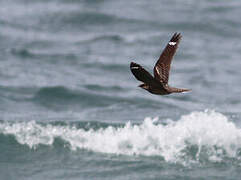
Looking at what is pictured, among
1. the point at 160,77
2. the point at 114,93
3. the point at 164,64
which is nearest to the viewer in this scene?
the point at 160,77

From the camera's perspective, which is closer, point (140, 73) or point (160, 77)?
point (140, 73)

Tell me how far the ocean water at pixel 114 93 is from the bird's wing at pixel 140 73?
3.68 m

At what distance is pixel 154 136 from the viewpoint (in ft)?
51.7

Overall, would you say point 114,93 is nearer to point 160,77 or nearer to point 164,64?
point 164,64

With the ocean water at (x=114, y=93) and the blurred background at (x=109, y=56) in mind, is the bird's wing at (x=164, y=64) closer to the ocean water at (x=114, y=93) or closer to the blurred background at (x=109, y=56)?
the ocean water at (x=114, y=93)

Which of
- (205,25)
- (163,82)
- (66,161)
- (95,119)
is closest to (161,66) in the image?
(163,82)

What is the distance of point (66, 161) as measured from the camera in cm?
1511

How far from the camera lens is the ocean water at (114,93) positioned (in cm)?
1489

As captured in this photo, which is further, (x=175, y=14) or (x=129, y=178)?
(x=175, y=14)

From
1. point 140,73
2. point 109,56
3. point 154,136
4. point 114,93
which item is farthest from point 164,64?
point 109,56

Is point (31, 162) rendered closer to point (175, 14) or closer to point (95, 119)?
point (95, 119)

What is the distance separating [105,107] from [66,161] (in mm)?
3691

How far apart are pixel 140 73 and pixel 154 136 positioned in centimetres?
536

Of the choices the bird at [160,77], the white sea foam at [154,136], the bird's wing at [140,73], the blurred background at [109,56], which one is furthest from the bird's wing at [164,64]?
the blurred background at [109,56]
